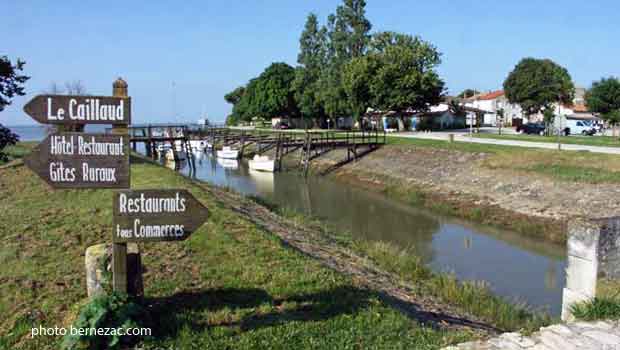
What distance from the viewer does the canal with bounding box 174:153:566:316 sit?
1205 centimetres

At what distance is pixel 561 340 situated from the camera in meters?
5.12

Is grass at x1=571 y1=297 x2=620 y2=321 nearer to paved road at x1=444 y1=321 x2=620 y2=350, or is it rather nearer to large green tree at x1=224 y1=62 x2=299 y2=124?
paved road at x1=444 y1=321 x2=620 y2=350

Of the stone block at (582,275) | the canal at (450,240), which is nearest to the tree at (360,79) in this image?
the canal at (450,240)

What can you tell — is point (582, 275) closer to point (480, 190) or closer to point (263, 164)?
point (480, 190)

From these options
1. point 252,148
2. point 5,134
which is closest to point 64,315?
point 5,134

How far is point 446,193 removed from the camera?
2416cm

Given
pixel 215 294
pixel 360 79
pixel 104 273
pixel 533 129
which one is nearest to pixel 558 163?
pixel 215 294

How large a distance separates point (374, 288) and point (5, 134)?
16.2 m

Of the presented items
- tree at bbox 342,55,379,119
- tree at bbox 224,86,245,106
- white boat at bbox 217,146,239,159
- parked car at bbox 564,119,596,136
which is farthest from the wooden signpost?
tree at bbox 224,86,245,106

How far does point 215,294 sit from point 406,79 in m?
45.9

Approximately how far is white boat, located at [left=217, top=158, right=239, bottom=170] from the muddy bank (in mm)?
12808

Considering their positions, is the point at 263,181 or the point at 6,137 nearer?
the point at 6,137

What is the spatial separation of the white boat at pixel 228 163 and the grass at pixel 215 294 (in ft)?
115

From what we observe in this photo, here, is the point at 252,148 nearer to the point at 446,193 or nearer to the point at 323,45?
the point at 323,45
